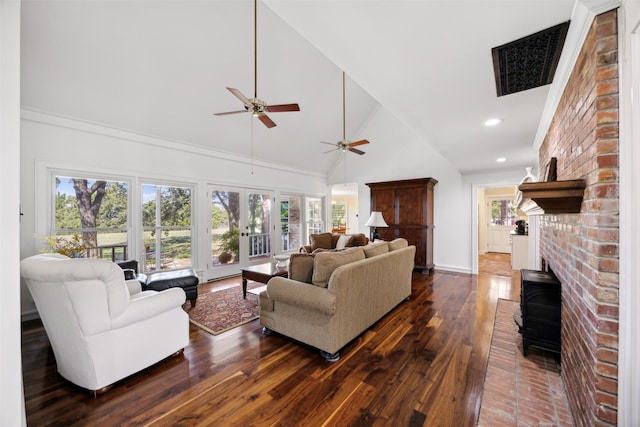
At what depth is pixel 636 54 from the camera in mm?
982

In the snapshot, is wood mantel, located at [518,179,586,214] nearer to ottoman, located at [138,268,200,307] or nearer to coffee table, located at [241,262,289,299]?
coffee table, located at [241,262,289,299]

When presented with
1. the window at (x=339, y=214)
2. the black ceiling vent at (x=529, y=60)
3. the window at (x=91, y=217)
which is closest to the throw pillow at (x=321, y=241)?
the window at (x=91, y=217)

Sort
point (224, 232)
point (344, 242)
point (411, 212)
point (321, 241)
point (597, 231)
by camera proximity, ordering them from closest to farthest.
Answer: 1. point (597, 231)
2. point (344, 242)
3. point (321, 241)
4. point (224, 232)
5. point (411, 212)

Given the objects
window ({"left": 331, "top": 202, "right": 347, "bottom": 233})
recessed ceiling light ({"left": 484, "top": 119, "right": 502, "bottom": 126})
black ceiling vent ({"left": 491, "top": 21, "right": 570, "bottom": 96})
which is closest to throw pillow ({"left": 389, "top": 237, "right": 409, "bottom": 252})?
recessed ceiling light ({"left": 484, "top": 119, "right": 502, "bottom": 126})

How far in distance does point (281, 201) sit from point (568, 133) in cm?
534

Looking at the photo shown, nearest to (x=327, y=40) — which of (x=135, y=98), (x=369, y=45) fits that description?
(x=369, y=45)

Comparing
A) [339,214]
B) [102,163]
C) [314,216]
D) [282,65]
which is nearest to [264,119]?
[282,65]

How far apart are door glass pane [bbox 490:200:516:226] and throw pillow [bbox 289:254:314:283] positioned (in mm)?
8475

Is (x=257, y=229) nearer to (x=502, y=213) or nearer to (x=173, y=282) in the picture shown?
(x=173, y=282)

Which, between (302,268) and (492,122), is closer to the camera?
(302,268)

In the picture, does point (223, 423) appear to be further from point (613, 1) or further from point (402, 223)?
point (402, 223)

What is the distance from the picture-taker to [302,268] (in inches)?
95.3

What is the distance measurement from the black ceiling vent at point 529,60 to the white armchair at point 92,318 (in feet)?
9.93
